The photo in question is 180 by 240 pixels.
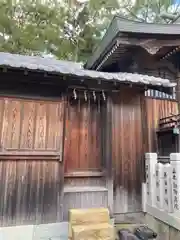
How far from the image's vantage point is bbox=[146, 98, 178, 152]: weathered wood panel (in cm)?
451

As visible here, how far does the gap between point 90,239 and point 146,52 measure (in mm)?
4146

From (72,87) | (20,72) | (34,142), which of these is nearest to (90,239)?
(34,142)

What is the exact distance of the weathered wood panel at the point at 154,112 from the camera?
4.51 m

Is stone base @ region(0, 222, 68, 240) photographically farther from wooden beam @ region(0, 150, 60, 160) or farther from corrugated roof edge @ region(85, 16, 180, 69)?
corrugated roof edge @ region(85, 16, 180, 69)

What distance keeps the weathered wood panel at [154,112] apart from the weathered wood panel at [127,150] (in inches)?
16.3

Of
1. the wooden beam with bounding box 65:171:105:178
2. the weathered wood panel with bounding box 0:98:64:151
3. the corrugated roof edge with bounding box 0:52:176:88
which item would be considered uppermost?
the corrugated roof edge with bounding box 0:52:176:88

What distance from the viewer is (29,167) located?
326cm

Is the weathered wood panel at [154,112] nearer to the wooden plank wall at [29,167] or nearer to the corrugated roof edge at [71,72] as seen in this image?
the corrugated roof edge at [71,72]

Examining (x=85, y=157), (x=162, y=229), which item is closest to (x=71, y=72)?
(x=85, y=157)

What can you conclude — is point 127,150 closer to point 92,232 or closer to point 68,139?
point 68,139

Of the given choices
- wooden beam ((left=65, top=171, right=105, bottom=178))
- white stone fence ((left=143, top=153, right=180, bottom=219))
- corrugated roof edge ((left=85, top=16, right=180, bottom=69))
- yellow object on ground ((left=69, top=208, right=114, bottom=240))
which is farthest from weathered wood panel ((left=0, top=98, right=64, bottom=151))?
corrugated roof edge ((left=85, top=16, right=180, bottom=69))

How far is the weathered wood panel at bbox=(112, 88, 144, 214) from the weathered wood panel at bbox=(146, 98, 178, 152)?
0.41 metres

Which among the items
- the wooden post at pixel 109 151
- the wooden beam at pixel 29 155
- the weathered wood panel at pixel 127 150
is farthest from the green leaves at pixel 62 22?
the wooden beam at pixel 29 155

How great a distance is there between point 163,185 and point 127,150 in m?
0.87
